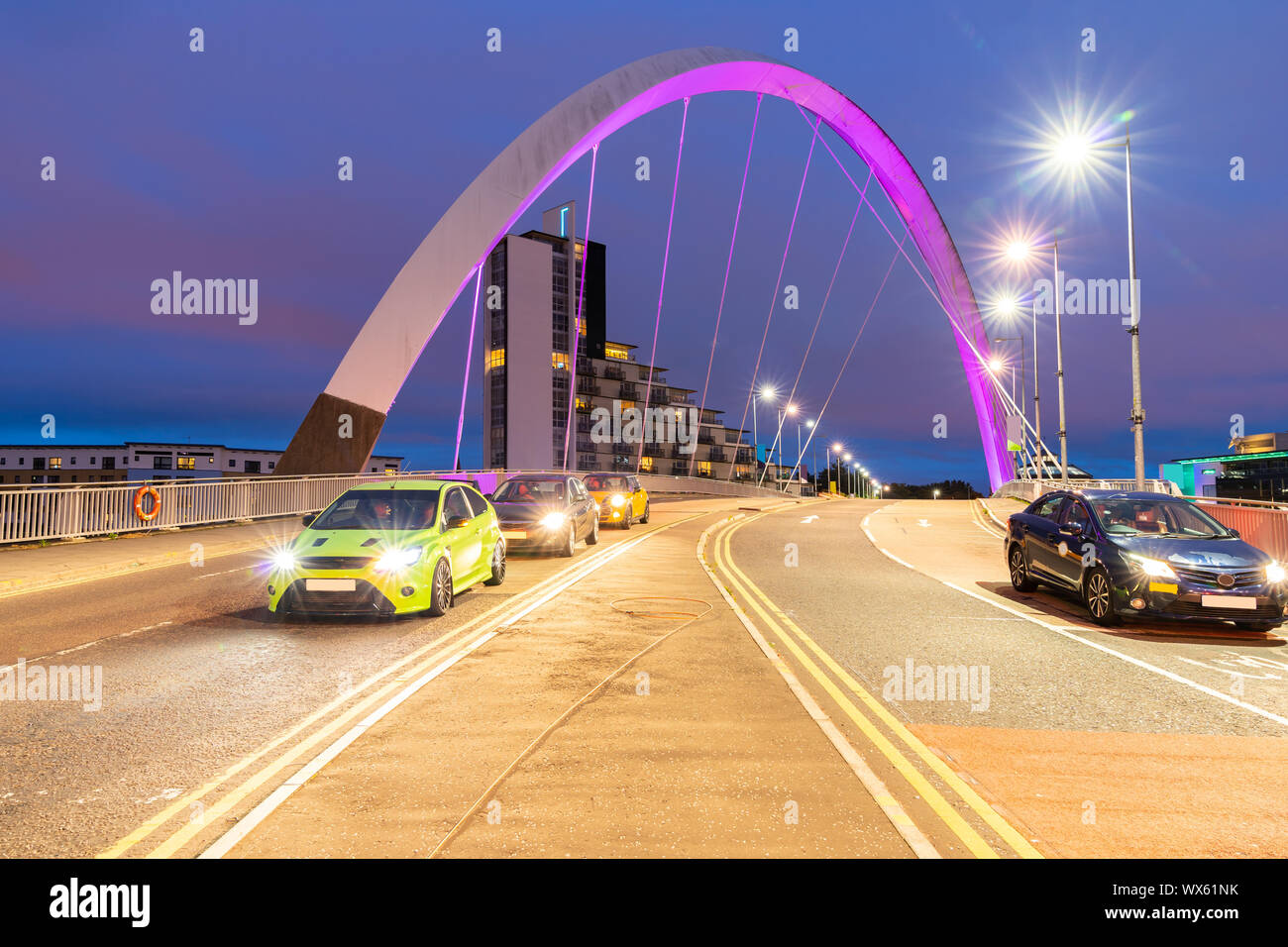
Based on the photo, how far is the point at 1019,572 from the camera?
12789 mm

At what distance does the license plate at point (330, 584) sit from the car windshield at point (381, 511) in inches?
46.4

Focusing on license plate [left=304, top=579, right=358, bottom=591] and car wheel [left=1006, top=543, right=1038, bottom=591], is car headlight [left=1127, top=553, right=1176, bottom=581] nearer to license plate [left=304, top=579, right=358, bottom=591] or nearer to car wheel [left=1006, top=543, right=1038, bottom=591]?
car wheel [left=1006, top=543, right=1038, bottom=591]

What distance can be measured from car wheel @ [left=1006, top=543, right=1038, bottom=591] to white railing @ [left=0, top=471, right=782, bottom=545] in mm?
15369

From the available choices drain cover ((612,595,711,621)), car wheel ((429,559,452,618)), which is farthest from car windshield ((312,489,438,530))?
drain cover ((612,595,711,621))

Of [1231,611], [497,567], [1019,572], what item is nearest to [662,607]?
[497,567]

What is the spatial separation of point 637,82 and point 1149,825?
120 ft

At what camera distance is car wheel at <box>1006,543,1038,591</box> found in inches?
496

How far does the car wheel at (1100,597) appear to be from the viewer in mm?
9672

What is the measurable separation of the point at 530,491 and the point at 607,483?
7934 mm

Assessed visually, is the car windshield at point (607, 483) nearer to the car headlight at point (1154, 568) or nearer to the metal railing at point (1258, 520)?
the metal railing at point (1258, 520)

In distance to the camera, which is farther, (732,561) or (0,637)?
(732,561)
